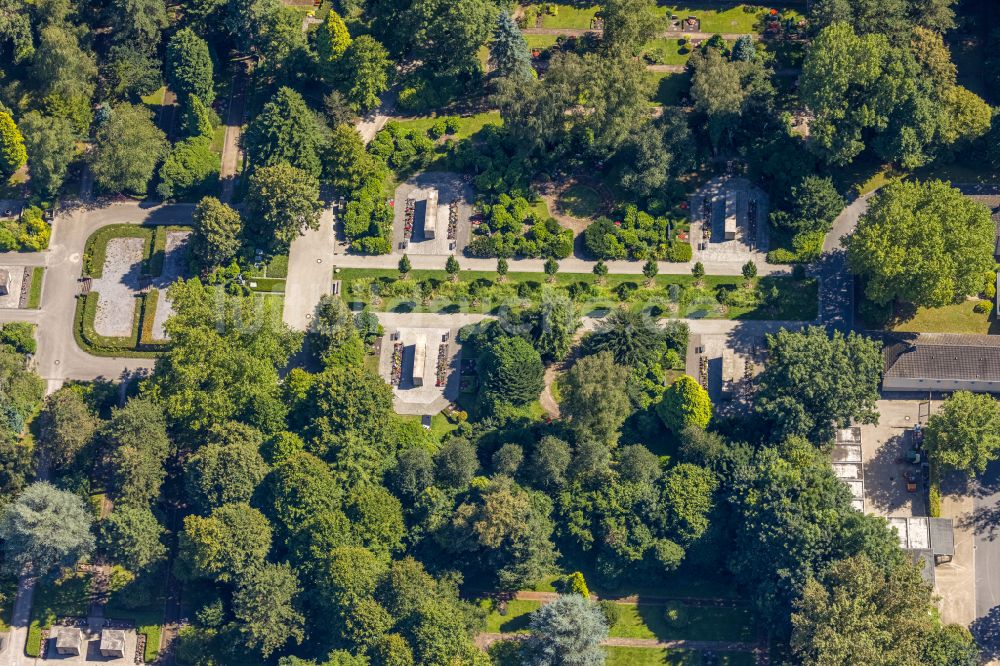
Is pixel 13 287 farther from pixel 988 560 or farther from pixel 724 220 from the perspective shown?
pixel 988 560

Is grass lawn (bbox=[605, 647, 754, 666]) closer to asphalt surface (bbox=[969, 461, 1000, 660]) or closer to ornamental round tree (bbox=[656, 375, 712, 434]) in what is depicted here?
ornamental round tree (bbox=[656, 375, 712, 434])

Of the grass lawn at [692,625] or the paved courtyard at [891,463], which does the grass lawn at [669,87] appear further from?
the grass lawn at [692,625]

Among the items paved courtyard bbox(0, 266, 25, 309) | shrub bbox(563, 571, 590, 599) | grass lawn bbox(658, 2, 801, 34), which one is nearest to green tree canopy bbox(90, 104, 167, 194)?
paved courtyard bbox(0, 266, 25, 309)

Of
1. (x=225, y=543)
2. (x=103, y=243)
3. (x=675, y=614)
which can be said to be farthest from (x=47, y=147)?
(x=675, y=614)

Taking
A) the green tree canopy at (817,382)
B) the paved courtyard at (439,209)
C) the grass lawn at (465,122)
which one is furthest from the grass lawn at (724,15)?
the green tree canopy at (817,382)

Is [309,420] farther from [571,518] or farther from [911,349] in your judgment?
[911,349]

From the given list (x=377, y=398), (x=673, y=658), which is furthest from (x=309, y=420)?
(x=673, y=658)
